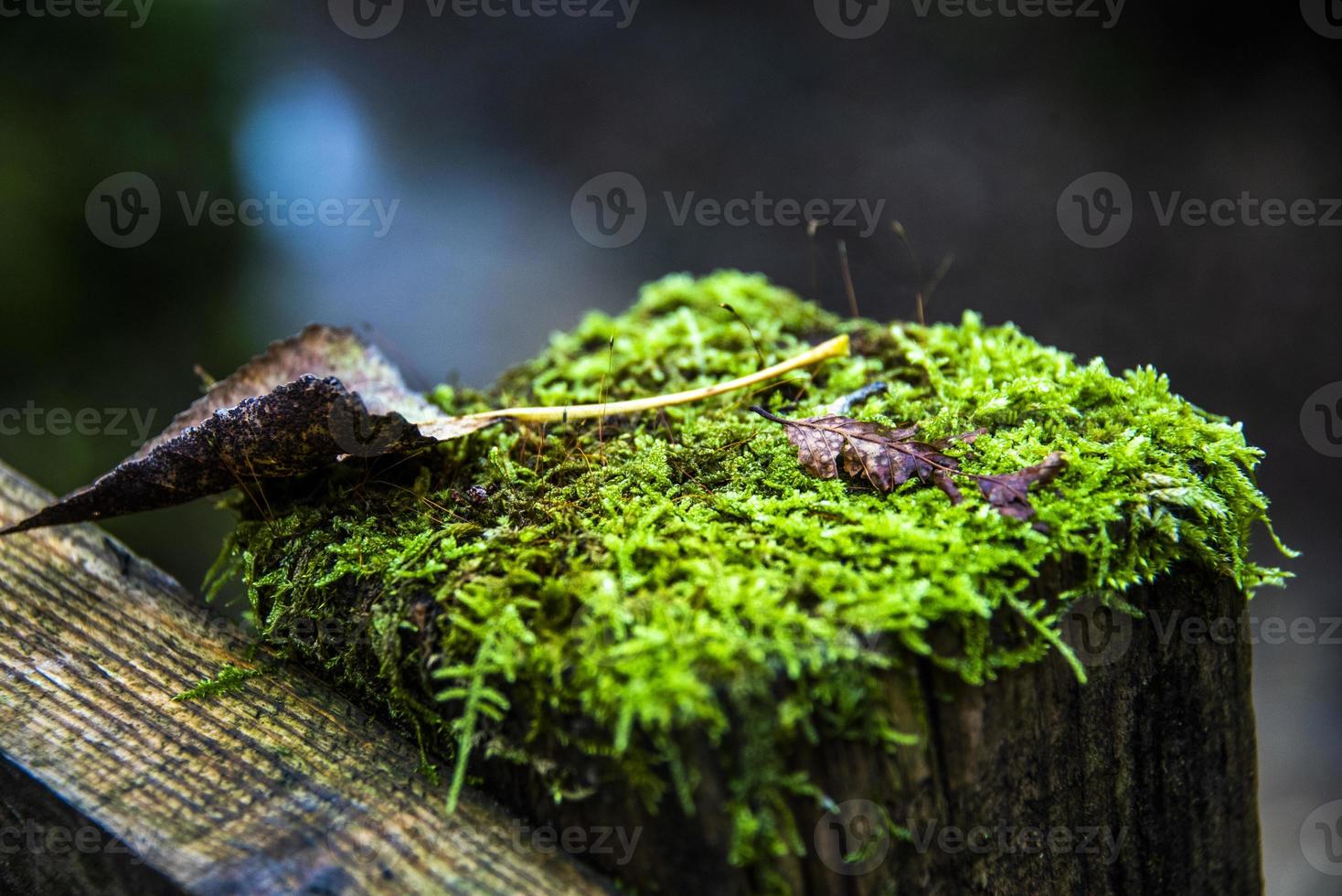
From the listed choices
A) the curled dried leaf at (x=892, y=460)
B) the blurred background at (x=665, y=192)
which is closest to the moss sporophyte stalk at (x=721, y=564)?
the curled dried leaf at (x=892, y=460)

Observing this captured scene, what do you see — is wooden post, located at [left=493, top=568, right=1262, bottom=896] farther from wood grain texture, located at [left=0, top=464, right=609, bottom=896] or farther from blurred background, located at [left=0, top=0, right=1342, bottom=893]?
blurred background, located at [left=0, top=0, right=1342, bottom=893]

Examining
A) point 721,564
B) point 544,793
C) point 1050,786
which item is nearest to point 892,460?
point 721,564

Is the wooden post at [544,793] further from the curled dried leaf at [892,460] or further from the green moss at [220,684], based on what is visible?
the curled dried leaf at [892,460]

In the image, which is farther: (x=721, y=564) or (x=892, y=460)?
(x=892, y=460)

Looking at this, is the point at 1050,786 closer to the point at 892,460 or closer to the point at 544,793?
the point at 892,460

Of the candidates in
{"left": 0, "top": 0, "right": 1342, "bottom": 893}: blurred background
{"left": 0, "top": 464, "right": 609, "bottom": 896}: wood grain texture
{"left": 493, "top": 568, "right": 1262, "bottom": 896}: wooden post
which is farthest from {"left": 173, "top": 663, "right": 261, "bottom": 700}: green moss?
{"left": 0, "top": 0, "right": 1342, "bottom": 893}: blurred background
